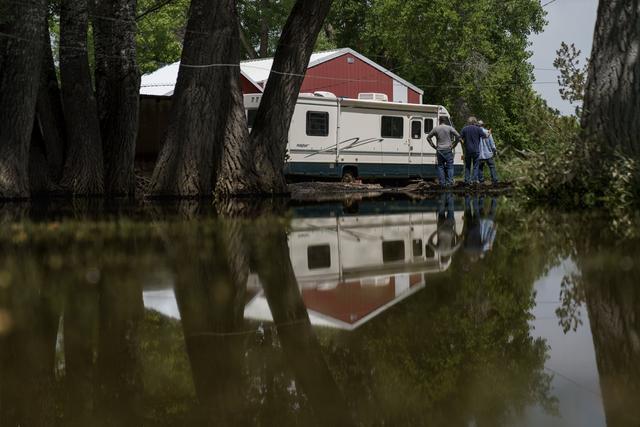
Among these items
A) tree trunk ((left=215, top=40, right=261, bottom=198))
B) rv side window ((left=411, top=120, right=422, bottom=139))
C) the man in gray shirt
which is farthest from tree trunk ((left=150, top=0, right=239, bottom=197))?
rv side window ((left=411, top=120, right=422, bottom=139))

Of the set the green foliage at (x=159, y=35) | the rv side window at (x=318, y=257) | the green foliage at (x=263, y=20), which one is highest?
the green foliage at (x=263, y=20)

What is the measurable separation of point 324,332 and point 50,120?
1763cm

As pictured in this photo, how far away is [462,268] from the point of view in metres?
6.04

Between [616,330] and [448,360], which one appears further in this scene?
[616,330]

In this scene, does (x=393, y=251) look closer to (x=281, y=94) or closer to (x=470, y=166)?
(x=281, y=94)

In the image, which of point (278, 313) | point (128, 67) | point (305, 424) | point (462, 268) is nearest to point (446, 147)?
point (128, 67)

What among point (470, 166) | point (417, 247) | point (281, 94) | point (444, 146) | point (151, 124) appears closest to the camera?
point (417, 247)

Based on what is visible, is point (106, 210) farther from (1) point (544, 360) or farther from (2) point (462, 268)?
(1) point (544, 360)

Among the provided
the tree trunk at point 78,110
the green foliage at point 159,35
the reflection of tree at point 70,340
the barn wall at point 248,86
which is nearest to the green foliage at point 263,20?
the green foliage at point 159,35

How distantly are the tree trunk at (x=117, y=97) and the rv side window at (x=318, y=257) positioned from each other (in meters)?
13.6

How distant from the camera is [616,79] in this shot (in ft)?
36.1

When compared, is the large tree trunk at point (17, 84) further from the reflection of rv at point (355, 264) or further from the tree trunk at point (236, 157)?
the reflection of rv at point (355, 264)

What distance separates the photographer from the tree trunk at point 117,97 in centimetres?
2047

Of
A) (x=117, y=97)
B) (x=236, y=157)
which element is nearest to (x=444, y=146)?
(x=236, y=157)
